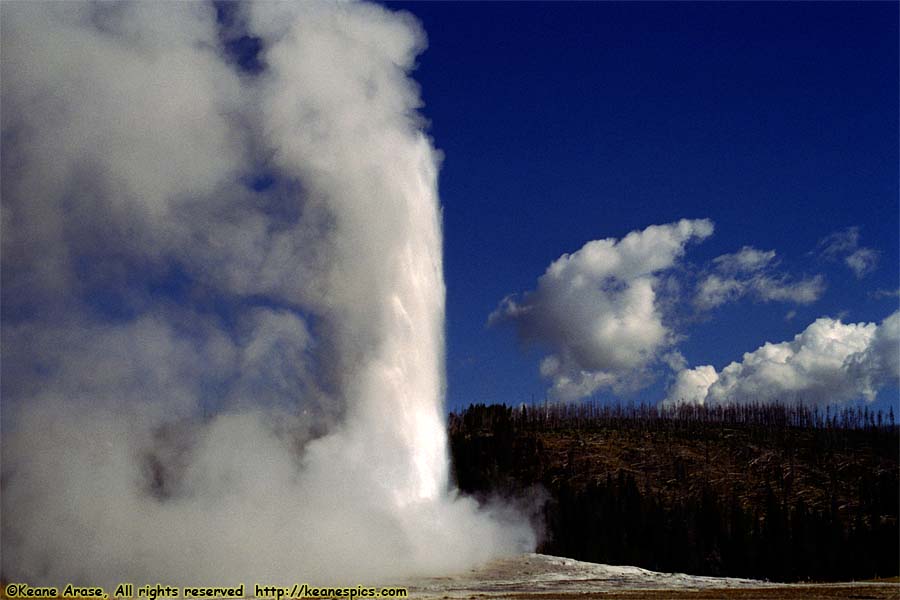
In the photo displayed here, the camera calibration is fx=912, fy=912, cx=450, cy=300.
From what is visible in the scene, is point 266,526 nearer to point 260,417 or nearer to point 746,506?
point 260,417

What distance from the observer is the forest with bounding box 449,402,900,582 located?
256ft

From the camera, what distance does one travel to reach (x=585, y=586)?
32156 millimetres

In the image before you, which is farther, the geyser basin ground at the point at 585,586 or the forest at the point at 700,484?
the forest at the point at 700,484

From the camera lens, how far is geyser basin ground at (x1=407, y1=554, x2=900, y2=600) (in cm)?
2858

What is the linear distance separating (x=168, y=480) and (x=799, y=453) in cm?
11254

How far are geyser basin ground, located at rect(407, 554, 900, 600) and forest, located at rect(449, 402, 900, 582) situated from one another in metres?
30.9

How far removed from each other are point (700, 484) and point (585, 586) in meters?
88.1

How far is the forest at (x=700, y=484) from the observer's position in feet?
256

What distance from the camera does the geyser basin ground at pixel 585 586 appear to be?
93.8ft

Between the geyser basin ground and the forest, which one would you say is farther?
the forest

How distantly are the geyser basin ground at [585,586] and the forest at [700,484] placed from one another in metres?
30.9

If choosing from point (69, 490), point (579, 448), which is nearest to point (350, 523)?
point (69, 490)

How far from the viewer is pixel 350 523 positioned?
35.9 meters

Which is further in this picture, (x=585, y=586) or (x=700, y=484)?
(x=700, y=484)
